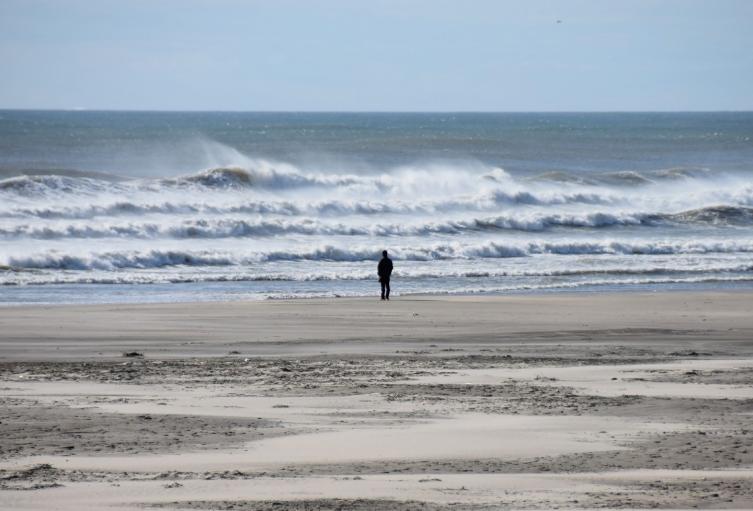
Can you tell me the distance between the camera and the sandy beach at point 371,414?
755 cm

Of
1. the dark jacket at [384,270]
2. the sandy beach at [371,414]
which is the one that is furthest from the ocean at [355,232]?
the sandy beach at [371,414]

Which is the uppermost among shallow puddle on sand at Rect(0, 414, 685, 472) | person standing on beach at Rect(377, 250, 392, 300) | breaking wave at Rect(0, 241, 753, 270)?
shallow puddle on sand at Rect(0, 414, 685, 472)

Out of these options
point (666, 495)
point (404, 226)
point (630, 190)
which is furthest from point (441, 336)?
point (630, 190)

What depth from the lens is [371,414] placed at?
10008 millimetres

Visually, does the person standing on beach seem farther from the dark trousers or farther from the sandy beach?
the sandy beach

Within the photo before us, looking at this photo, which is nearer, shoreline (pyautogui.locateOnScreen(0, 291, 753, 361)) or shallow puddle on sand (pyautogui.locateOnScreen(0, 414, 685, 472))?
shallow puddle on sand (pyautogui.locateOnScreen(0, 414, 685, 472))

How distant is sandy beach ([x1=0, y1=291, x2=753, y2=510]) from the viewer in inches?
297

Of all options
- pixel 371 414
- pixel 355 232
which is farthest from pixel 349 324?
pixel 355 232

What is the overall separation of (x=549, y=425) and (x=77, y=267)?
18.6 meters

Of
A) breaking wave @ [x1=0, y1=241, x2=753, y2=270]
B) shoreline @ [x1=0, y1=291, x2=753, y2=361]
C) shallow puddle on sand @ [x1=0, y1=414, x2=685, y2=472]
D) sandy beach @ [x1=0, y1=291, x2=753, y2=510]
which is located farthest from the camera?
breaking wave @ [x1=0, y1=241, x2=753, y2=270]

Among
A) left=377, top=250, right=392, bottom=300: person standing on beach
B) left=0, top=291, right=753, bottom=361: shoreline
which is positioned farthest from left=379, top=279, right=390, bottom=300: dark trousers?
left=0, top=291, right=753, bottom=361: shoreline

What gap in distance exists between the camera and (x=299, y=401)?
10.6 meters

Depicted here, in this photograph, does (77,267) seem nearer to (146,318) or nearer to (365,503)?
(146,318)

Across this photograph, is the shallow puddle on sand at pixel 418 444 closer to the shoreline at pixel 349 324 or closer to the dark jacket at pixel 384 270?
the shoreline at pixel 349 324
